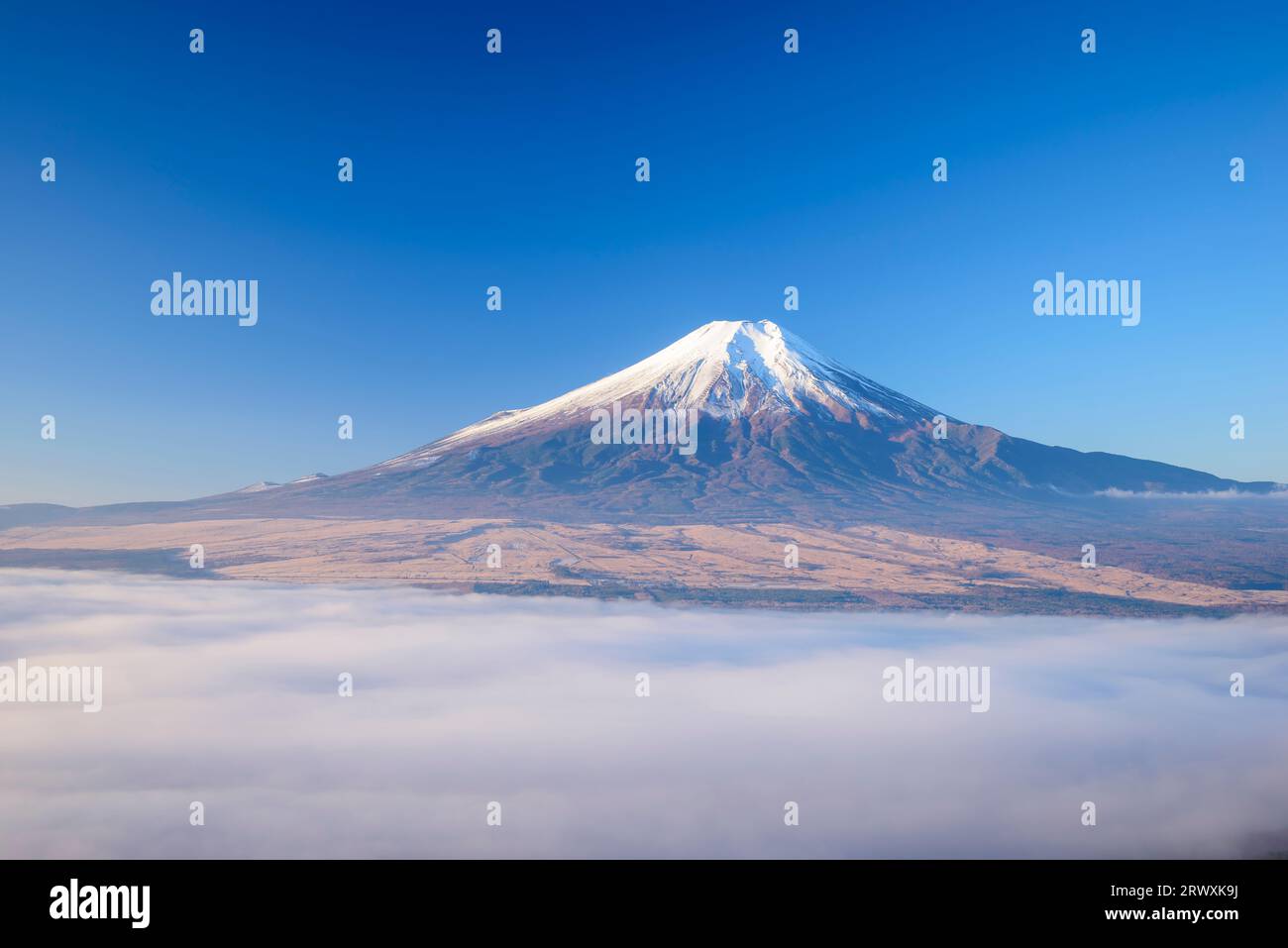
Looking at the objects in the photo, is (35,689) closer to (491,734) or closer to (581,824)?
(491,734)

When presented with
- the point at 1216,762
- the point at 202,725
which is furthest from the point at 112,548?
the point at 1216,762

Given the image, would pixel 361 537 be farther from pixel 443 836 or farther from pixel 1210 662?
→ pixel 1210 662

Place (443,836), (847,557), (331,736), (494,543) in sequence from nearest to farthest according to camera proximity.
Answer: (443,836) → (331,736) → (847,557) → (494,543)

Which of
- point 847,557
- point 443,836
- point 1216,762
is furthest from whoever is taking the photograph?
point 847,557

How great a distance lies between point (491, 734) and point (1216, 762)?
68668 mm

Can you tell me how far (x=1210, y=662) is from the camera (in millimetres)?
105500

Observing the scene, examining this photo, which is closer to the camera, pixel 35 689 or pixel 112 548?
pixel 35 689

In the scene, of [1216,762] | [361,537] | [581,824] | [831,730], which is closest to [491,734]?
[581,824]

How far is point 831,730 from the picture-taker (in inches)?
3401

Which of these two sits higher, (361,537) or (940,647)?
(361,537)

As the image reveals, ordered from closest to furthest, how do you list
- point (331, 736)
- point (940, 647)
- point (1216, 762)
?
point (1216, 762)
point (331, 736)
point (940, 647)

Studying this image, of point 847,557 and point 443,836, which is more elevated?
point 847,557

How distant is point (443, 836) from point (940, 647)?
7436 cm

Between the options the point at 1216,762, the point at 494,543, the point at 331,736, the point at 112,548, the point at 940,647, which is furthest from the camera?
the point at 112,548
